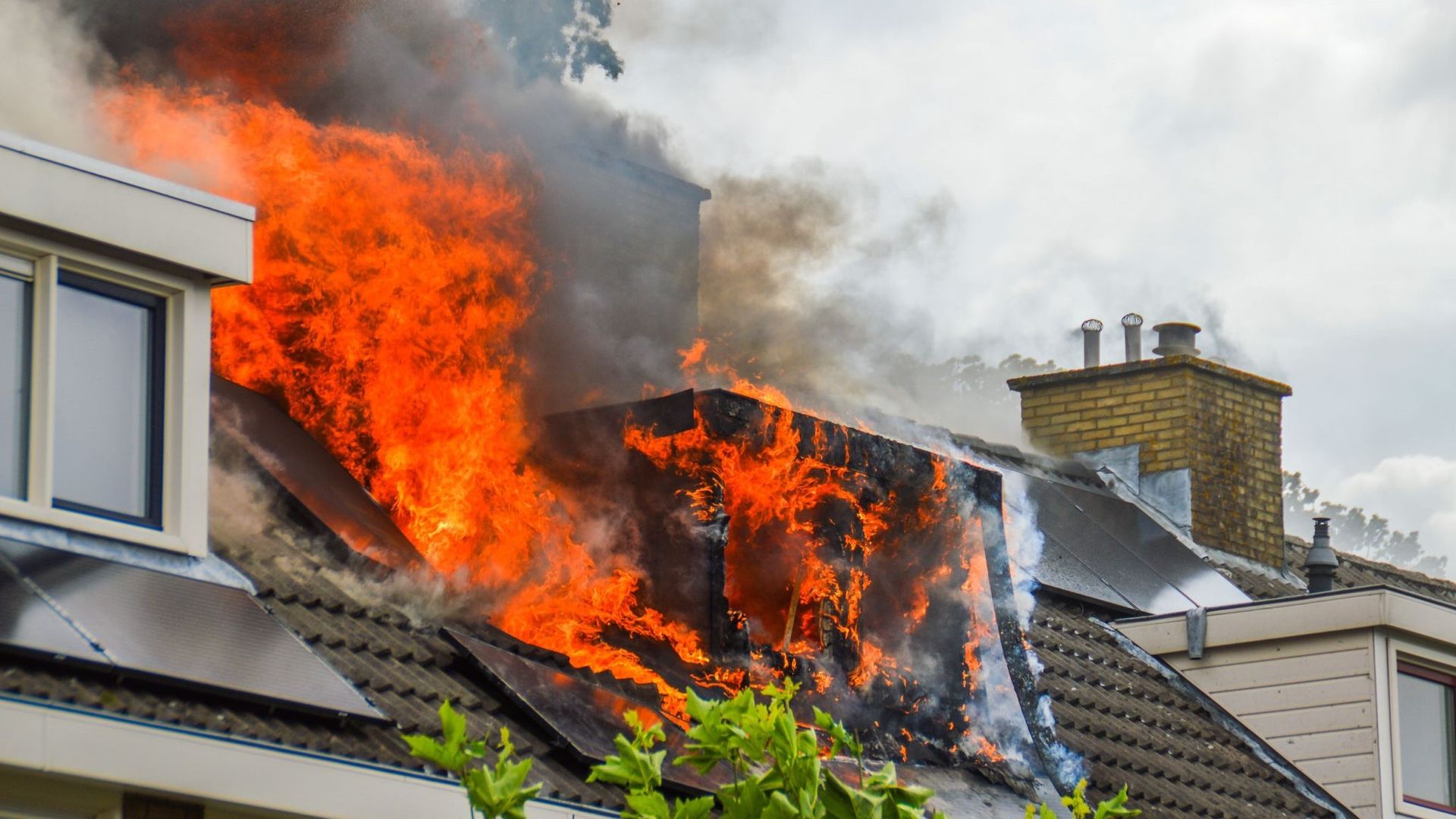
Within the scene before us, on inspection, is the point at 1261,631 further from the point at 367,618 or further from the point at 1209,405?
the point at 367,618

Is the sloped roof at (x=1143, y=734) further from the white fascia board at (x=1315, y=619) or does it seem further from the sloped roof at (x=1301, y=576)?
the sloped roof at (x=1301, y=576)

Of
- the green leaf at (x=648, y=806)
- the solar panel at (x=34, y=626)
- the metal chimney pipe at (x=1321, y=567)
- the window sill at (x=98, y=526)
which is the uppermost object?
the metal chimney pipe at (x=1321, y=567)

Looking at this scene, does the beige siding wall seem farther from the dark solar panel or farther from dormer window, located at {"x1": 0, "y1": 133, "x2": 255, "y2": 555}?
dormer window, located at {"x1": 0, "y1": 133, "x2": 255, "y2": 555}

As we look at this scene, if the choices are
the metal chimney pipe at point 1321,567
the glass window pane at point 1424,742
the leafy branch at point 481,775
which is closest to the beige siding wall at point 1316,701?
the glass window pane at point 1424,742

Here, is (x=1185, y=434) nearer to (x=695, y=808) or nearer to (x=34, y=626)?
(x=695, y=808)

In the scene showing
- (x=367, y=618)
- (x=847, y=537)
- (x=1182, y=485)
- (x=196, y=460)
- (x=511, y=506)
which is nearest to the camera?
(x=196, y=460)

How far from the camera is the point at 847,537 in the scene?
38.9 ft

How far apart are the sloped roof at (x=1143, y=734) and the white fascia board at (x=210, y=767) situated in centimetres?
599

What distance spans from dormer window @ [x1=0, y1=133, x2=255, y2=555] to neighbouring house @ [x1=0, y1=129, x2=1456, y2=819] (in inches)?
0.6

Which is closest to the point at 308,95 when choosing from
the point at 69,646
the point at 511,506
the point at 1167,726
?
the point at 511,506

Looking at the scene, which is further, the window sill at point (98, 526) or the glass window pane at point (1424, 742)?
the glass window pane at point (1424, 742)

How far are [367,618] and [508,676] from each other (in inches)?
27.3

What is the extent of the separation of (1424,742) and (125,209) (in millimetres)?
Result: 10284

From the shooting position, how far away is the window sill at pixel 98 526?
816 cm
